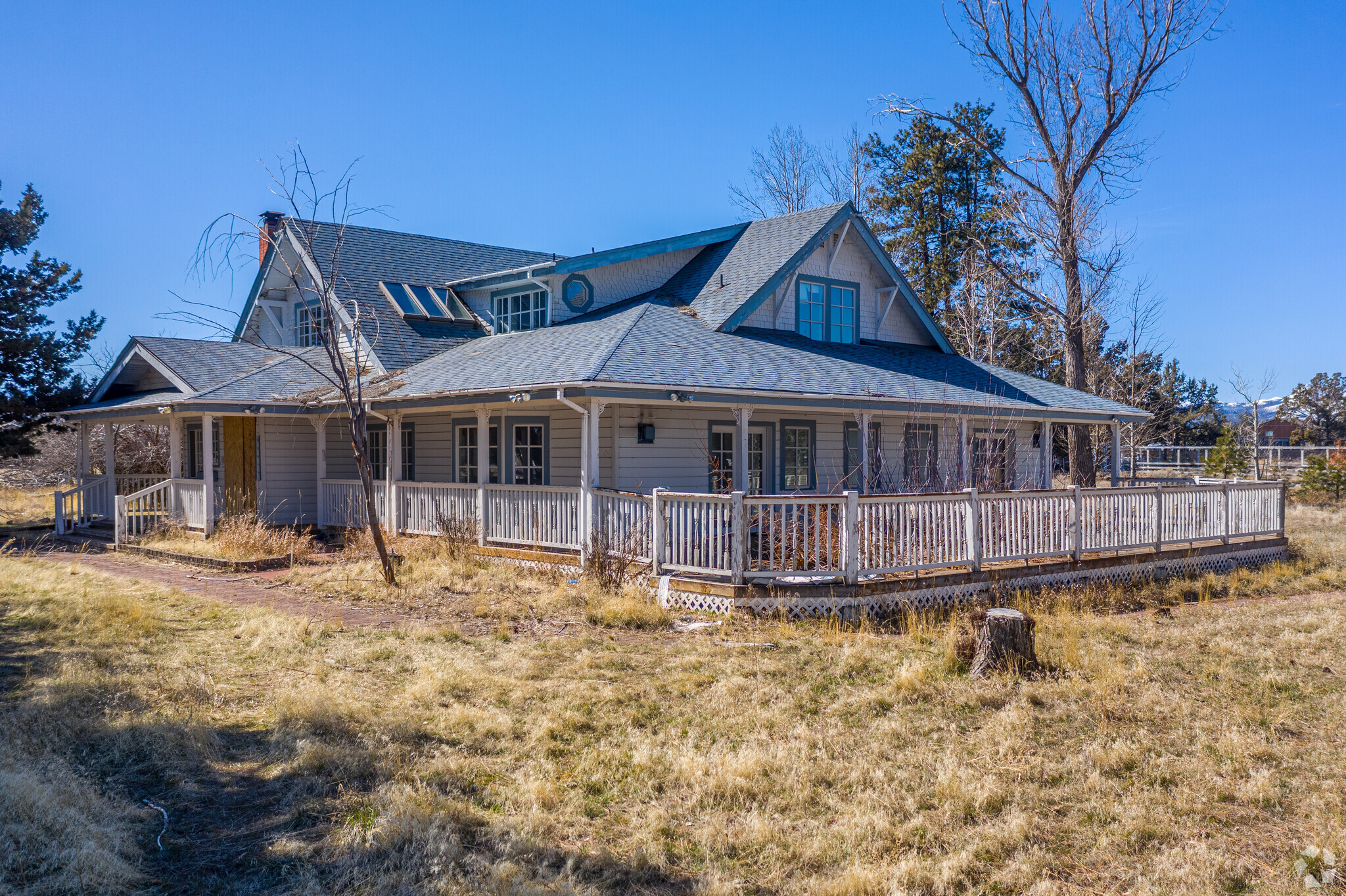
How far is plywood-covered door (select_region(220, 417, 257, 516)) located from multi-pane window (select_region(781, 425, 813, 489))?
35.4 ft

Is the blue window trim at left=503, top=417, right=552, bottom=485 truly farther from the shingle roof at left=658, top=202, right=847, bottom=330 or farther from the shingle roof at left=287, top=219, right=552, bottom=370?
the shingle roof at left=658, top=202, right=847, bottom=330

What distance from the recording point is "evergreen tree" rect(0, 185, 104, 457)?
24188 mm

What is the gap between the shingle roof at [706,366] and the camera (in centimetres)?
1448

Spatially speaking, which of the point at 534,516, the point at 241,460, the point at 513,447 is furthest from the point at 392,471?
the point at 241,460

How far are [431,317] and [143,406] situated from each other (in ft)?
19.8

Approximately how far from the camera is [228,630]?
1057 cm

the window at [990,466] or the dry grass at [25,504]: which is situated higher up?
the window at [990,466]

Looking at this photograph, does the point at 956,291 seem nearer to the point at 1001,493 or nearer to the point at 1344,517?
the point at 1344,517

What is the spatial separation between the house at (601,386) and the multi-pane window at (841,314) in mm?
52

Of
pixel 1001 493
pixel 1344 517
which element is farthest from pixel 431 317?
pixel 1344 517

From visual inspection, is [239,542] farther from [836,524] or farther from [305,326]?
[836,524]

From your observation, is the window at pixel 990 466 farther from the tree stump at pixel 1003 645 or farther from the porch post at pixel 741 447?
the tree stump at pixel 1003 645

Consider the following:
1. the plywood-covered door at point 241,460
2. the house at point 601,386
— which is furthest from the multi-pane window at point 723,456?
the plywood-covered door at point 241,460

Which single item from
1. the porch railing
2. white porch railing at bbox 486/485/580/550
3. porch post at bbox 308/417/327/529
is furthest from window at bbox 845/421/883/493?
porch post at bbox 308/417/327/529
